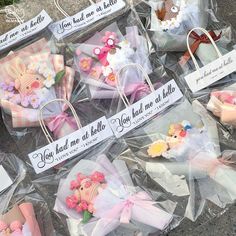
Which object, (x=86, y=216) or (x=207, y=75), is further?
(x=207, y=75)

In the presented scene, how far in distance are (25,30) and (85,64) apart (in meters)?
0.34

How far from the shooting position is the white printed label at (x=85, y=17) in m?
2.46

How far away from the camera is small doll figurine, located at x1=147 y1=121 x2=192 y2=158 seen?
2059mm

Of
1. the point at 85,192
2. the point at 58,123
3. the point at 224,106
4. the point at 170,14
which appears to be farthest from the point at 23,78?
the point at 224,106

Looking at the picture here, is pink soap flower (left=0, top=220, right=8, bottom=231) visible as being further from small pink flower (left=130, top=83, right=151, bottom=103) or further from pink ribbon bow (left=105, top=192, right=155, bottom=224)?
small pink flower (left=130, top=83, right=151, bottom=103)

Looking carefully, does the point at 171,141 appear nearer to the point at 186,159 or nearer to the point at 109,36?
the point at 186,159

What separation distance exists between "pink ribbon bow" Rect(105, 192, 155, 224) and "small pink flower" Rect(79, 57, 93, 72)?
2.13 ft

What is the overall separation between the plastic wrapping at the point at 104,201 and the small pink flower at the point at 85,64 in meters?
0.43

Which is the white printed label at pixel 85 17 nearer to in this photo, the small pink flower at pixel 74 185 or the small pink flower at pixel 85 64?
the small pink flower at pixel 85 64

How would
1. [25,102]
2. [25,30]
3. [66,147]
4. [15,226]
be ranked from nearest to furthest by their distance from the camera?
[15,226] → [66,147] → [25,102] → [25,30]

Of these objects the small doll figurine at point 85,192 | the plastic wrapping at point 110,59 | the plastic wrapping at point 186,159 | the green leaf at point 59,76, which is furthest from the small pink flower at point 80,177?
the green leaf at point 59,76

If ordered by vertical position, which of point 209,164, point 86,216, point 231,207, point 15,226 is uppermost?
point 15,226

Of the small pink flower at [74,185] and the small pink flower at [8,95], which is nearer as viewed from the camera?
the small pink flower at [74,185]

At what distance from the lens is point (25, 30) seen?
2.44 metres
